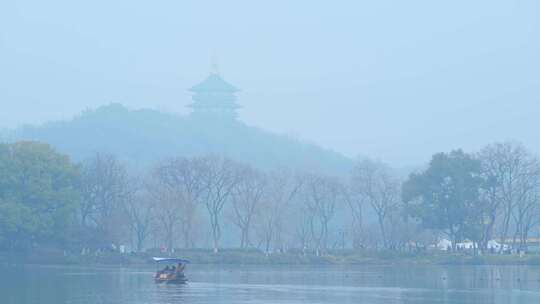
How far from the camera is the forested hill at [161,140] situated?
561 feet

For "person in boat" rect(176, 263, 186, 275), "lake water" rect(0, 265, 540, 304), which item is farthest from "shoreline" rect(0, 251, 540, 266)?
"person in boat" rect(176, 263, 186, 275)

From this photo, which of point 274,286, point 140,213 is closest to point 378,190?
point 140,213

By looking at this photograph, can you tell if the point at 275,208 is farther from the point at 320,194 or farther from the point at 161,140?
the point at 161,140

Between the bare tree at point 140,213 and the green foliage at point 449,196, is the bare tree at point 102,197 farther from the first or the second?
the green foliage at point 449,196

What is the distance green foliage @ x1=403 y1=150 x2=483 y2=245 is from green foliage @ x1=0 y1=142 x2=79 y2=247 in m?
27.1

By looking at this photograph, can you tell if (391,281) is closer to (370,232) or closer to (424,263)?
(424,263)

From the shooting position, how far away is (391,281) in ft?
226

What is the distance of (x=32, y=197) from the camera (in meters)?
90.1

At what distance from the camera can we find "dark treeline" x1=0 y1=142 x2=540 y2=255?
90938mm

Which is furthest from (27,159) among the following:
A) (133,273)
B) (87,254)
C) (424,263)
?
(424,263)

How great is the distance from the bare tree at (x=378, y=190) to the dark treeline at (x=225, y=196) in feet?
0.44

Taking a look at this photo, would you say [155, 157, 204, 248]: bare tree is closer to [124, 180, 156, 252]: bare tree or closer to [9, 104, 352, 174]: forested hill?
[124, 180, 156, 252]: bare tree

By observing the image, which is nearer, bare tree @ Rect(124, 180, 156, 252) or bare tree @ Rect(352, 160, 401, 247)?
bare tree @ Rect(124, 180, 156, 252)

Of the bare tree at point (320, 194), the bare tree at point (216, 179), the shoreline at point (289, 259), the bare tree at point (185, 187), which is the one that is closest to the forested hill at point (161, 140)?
the bare tree at point (320, 194)
